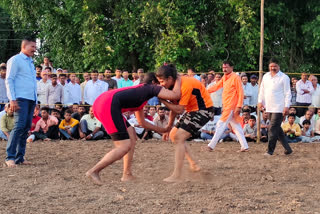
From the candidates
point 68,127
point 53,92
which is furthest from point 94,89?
point 68,127

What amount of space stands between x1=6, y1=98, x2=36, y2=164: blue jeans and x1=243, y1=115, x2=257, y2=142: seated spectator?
564cm

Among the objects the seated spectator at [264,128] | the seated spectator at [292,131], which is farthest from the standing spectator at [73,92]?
the seated spectator at [292,131]

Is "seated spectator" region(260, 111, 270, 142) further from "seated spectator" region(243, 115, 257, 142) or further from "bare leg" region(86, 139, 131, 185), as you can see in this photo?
"bare leg" region(86, 139, 131, 185)

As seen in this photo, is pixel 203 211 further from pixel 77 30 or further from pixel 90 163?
pixel 77 30

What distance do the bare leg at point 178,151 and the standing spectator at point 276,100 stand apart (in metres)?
2.94

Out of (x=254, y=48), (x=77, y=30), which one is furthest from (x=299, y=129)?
(x=77, y=30)

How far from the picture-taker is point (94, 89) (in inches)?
529

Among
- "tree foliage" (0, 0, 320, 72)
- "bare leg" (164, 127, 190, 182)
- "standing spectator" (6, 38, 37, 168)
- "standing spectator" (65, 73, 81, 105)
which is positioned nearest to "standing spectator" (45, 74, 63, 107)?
"standing spectator" (65, 73, 81, 105)

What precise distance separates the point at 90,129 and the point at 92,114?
0.37 meters

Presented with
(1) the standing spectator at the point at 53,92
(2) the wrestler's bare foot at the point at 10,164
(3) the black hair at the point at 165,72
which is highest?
(3) the black hair at the point at 165,72

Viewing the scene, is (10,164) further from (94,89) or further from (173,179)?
(94,89)

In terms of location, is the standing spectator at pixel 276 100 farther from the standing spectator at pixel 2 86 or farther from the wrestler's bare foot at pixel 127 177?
the standing spectator at pixel 2 86

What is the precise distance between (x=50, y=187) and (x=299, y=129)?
7.63m

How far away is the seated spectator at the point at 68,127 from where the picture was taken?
1249cm
